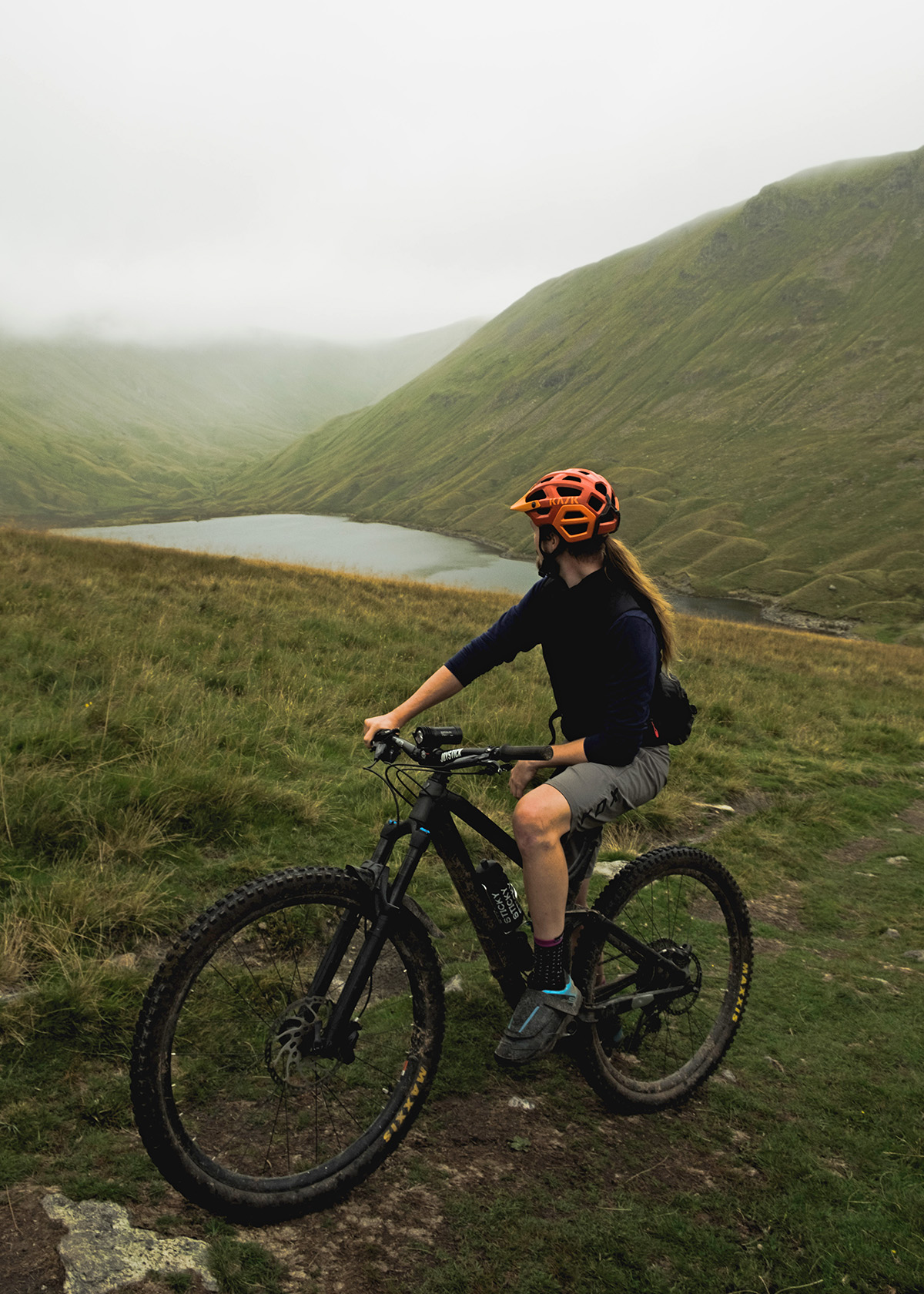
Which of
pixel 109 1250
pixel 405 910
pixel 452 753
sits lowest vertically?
pixel 109 1250

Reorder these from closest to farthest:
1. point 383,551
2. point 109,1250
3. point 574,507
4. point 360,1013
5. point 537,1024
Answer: point 109,1250 → point 360,1013 → point 537,1024 → point 574,507 → point 383,551

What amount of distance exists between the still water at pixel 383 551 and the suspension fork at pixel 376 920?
171 ft

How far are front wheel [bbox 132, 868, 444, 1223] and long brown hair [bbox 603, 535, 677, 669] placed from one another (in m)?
1.80

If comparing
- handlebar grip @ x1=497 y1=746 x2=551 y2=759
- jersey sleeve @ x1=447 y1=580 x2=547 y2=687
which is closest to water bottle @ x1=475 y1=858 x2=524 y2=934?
handlebar grip @ x1=497 y1=746 x2=551 y2=759

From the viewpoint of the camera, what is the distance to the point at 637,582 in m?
3.45

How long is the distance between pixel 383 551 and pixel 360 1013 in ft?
323

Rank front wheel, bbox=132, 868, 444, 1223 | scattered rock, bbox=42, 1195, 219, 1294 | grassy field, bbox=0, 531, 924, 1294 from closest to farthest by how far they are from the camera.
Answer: scattered rock, bbox=42, 1195, 219, 1294
front wheel, bbox=132, 868, 444, 1223
grassy field, bbox=0, 531, 924, 1294

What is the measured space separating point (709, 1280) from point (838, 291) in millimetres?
228811

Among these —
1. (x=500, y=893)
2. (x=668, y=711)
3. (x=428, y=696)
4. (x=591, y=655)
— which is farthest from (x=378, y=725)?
(x=668, y=711)

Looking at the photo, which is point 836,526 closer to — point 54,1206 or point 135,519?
point 54,1206

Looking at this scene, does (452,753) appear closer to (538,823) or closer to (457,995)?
(538,823)

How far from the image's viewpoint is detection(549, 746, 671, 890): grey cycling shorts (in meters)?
3.20

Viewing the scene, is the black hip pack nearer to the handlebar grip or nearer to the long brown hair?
the long brown hair

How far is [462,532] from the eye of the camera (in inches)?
6260
